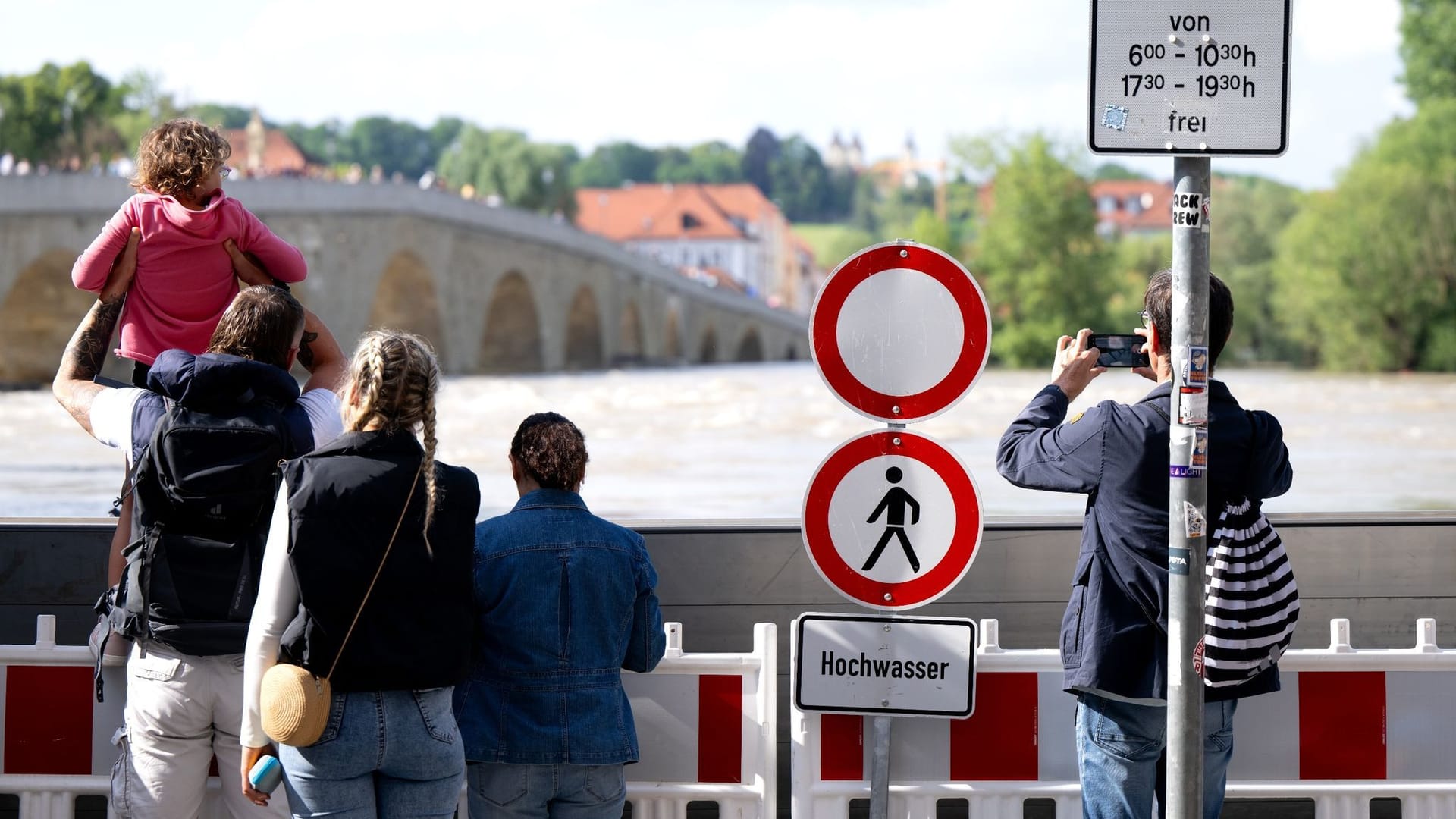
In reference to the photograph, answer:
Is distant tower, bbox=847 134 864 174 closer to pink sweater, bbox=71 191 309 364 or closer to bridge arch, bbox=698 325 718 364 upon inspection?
bridge arch, bbox=698 325 718 364

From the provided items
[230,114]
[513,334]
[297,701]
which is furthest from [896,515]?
[230,114]

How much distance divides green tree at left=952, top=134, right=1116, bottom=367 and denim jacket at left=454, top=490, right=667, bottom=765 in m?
45.5

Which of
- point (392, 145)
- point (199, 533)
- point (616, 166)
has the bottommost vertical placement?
point (199, 533)

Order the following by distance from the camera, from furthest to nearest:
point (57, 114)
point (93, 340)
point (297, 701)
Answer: point (57, 114)
point (93, 340)
point (297, 701)

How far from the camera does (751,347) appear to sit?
241ft

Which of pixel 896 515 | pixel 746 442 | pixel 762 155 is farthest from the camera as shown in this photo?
pixel 762 155

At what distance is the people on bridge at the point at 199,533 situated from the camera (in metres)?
2.81

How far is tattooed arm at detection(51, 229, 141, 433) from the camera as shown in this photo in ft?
10.5

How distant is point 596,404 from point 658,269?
2790 cm

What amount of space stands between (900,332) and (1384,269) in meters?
38.2

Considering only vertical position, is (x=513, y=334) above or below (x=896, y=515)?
above

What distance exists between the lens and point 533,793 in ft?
9.46

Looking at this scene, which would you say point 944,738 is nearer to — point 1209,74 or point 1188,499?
point 1188,499

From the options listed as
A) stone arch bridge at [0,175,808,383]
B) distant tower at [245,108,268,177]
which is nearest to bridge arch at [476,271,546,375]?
stone arch bridge at [0,175,808,383]
